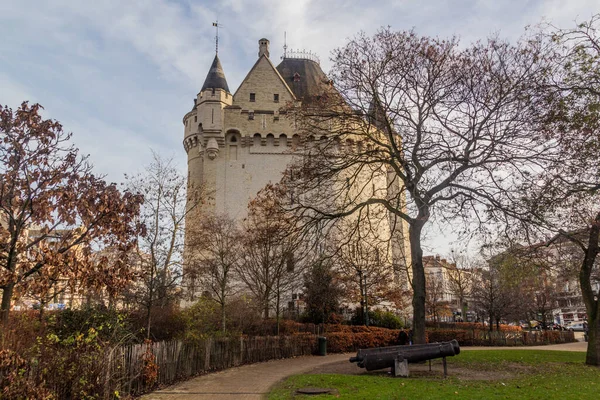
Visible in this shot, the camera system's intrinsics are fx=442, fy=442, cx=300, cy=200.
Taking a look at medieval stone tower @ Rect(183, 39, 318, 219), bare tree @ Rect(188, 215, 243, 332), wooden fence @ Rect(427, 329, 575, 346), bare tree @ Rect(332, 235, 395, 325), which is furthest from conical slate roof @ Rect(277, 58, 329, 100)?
wooden fence @ Rect(427, 329, 575, 346)

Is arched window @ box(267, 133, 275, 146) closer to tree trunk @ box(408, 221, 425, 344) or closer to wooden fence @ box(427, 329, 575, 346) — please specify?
wooden fence @ box(427, 329, 575, 346)

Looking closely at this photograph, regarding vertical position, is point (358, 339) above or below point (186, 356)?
below

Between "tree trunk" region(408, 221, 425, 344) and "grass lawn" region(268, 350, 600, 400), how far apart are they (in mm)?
1229

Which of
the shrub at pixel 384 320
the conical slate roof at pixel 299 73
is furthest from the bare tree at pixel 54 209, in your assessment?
the conical slate roof at pixel 299 73

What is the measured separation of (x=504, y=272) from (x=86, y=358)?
1529cm

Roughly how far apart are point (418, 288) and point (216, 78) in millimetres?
32653

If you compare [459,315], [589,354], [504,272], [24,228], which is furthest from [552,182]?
[459,315]

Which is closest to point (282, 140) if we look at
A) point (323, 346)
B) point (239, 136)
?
point (239, 136)

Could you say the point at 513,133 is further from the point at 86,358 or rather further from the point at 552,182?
the point at 86,358

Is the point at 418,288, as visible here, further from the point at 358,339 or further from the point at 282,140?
the point at 282,140

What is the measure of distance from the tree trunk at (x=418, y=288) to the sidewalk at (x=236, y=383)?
13.7 feet

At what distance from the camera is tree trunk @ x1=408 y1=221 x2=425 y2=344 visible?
52.7ft

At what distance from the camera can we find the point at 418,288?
1639cm

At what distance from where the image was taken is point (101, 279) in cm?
769
